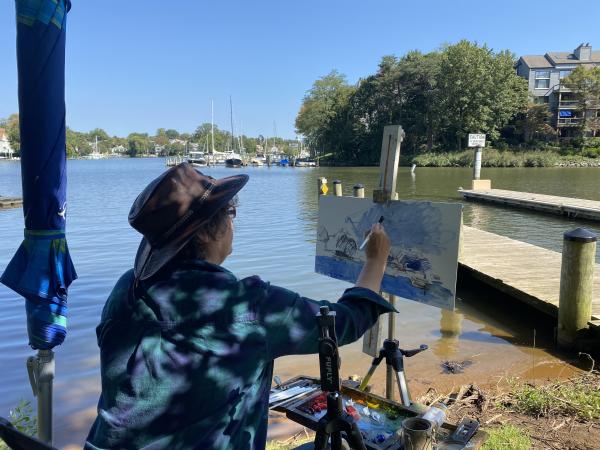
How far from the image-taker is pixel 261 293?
4.96 ft

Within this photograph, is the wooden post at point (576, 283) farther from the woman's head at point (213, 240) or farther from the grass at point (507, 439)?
the woman's head at point (213, 240)

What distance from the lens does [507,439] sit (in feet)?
11.8

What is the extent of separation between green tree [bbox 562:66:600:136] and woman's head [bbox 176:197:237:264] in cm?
7547

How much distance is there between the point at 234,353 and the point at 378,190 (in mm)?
2569

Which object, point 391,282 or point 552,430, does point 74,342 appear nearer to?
point 391,282

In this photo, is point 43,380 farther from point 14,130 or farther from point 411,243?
point 14,130

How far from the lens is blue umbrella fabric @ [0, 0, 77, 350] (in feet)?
6.82

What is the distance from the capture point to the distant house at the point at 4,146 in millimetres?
130087

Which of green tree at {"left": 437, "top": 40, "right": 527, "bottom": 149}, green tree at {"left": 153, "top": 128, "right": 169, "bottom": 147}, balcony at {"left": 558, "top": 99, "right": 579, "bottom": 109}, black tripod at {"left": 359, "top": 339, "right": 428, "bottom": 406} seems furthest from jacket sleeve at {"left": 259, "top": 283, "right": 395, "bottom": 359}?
green tree at {"left": 153, "top": 128, "right": 169, "bottom": 147}

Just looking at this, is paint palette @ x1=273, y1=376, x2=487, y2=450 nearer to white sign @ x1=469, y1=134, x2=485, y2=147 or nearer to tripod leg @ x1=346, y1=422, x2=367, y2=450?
tripod leg @ x1=346, y1=422, x2=367, y2=450

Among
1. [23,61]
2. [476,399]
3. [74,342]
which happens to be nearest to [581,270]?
[476,399]

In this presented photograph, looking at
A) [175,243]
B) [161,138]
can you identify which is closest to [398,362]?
[175,243]

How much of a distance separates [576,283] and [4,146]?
151m

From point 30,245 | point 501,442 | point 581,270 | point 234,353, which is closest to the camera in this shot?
point 234,353
